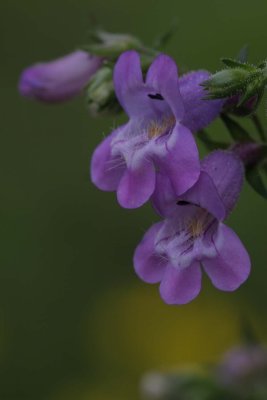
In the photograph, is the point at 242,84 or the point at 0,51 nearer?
the point at 242,84

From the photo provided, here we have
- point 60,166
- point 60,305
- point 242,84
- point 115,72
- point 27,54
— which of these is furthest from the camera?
point 27,54

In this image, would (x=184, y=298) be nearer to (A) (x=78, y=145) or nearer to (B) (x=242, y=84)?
(B) (x=242, y=84)

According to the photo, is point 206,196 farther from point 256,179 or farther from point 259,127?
point 259,127

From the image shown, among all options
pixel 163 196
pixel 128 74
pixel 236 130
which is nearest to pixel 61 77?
pixel 128 74

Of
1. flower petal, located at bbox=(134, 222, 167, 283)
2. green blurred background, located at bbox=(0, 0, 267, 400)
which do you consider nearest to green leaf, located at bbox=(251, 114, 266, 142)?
flower petal, located at bbox=(134, 222, 167, 283)

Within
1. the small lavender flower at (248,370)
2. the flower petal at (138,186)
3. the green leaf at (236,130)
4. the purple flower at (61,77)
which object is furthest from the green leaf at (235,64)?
the small lavender flower at (248,370)

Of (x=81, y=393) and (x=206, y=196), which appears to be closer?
(x=206, y=196)

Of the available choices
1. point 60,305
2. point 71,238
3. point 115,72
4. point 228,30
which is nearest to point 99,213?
point 71,238
